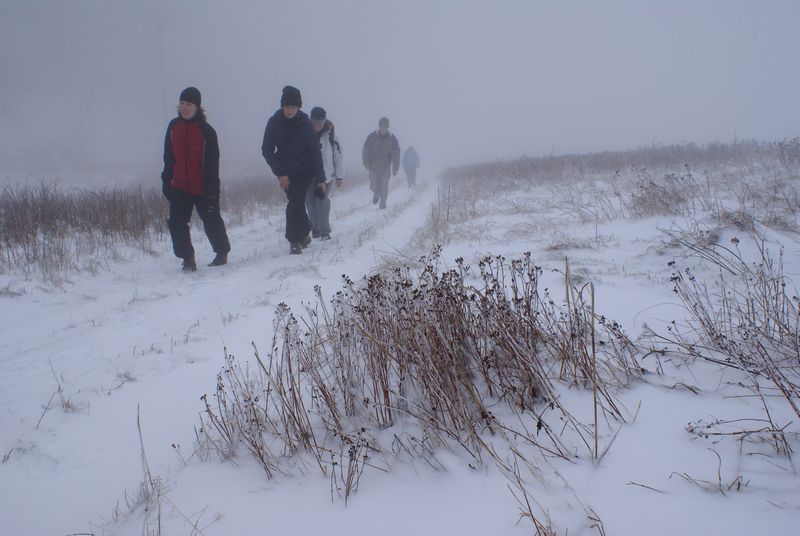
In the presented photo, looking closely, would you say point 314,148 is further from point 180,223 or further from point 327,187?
point 180,223

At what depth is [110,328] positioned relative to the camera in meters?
3.00

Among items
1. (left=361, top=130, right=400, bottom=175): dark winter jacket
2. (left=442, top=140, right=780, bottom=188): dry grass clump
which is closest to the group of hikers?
(left=361, top=130, right=400, bottom=175): dark winter jacket

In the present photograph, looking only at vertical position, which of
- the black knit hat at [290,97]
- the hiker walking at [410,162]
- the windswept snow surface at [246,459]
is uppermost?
the hiker walking at [410,162]

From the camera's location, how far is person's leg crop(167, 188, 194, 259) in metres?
4.74

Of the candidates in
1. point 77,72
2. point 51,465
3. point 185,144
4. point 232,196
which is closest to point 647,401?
point 51,465

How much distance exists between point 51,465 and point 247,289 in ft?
7.67

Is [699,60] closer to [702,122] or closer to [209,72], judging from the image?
[702,122]

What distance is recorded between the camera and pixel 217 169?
16.3ft

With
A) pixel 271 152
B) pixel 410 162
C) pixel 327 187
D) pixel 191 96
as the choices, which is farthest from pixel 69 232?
pixel 410 162

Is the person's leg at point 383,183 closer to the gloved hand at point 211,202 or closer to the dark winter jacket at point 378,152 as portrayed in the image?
the dark winter jacket at point 378,152

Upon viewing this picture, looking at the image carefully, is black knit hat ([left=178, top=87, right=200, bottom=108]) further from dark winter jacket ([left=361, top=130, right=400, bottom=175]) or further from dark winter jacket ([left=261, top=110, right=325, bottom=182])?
dark winter jacket ([left=361, top=130, right=400, bottom=175])

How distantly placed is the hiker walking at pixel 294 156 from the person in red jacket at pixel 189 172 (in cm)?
85

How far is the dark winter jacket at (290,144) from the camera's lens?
214 inches

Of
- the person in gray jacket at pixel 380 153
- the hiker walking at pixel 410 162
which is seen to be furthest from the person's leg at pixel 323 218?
the hiker walking at pixel 410 162
